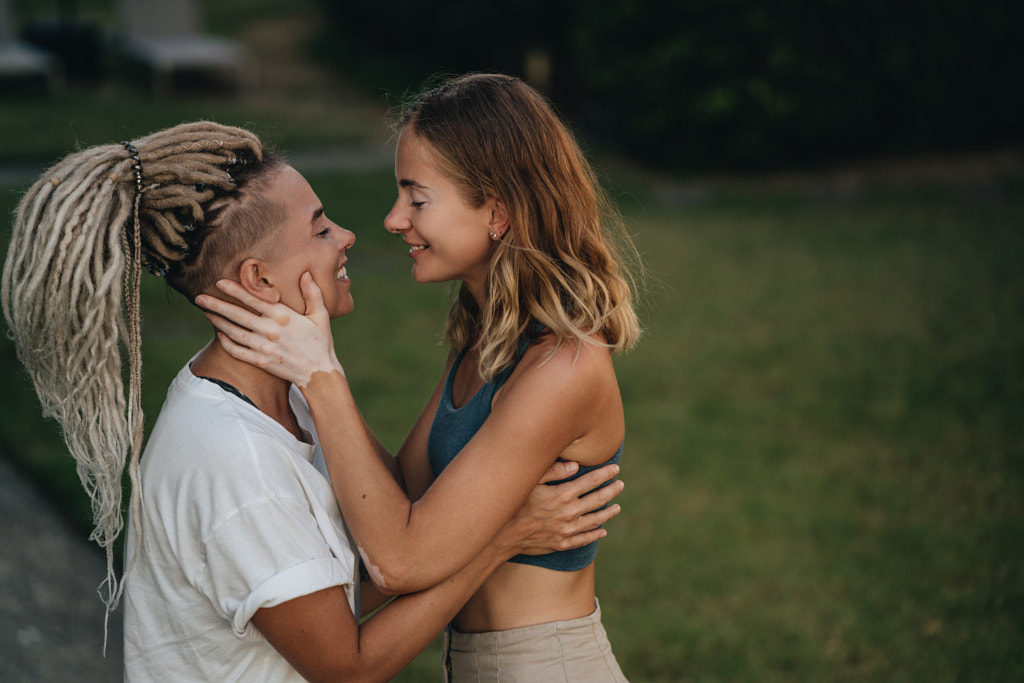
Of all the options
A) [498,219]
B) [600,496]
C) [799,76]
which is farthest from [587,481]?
[799,76]

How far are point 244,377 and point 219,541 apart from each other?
422mm

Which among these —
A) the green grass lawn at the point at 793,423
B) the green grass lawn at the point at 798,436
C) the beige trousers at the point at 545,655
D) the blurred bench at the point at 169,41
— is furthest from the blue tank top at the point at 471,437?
the blurred bench at the point at 169,41

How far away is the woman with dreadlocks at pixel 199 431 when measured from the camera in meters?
1.87

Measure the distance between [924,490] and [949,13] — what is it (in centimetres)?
946

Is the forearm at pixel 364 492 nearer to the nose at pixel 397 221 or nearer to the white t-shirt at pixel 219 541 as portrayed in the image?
the white t-shirt at pixel 219 541

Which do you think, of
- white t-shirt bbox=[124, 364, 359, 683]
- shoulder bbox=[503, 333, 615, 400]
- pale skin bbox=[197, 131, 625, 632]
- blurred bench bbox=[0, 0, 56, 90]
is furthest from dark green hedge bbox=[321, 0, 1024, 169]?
white t-shirt bbox=[124, 364, 359, 683]

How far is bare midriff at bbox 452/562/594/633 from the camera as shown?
2.32 metres

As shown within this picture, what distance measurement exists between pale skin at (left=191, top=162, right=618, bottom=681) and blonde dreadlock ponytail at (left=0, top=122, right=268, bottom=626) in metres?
0.15

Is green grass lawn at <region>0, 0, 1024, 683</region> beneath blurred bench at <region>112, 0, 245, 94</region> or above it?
above

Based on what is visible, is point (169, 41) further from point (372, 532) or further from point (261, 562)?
point (261, 562)

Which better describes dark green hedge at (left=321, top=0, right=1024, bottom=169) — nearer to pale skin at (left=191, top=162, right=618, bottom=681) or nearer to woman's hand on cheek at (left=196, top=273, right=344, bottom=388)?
pale skin at (left=191, top=162, right=618, bottom=681)

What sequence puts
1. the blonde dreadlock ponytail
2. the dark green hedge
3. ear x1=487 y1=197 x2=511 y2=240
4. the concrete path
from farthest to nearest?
the dark green hedge → the concrete path → ear x1=487 y1=197 x2=511 y2=240 → the blonde dreadlock ponytail

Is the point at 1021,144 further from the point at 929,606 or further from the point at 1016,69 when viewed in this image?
the point at 929,606

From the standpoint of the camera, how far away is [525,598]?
2.34m
